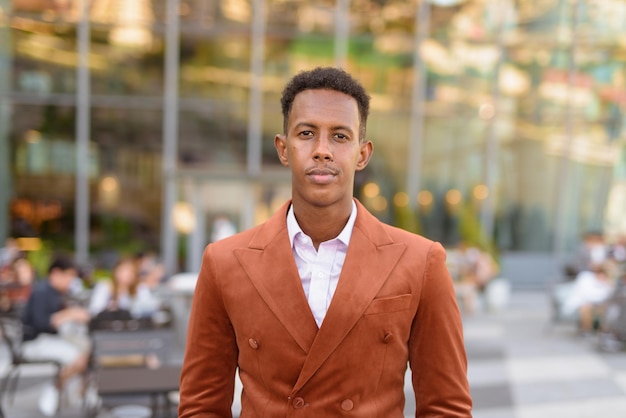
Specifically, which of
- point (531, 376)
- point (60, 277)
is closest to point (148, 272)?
point (60, 277)

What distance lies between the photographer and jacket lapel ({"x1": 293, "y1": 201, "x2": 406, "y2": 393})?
5.07 ft

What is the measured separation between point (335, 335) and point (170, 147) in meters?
13.2

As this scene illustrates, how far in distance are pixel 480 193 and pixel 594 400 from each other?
8868mm

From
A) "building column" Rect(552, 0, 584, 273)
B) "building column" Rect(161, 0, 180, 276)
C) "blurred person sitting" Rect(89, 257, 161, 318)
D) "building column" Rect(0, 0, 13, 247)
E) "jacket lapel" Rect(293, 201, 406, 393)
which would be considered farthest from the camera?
"building column" Rect(552, 0, 584, 273)

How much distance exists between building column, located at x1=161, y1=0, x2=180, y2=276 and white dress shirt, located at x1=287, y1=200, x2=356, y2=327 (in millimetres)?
12771

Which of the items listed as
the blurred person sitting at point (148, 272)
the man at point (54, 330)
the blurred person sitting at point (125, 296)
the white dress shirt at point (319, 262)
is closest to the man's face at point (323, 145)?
the white dress shirt at point (319, 262)

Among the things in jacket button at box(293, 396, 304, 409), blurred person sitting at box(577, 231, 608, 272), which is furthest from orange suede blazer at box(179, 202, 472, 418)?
blurred person sitting at box(577, 231, 608, 272)

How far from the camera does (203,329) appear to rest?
1.67 metres

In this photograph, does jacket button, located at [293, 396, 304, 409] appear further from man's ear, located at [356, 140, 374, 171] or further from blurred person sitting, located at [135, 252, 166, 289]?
blurred person sitting, located at [135, 252, 166, 289]

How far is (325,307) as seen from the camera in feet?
5.33

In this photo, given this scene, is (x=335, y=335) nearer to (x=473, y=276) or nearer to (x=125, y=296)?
(x=125, y=296)

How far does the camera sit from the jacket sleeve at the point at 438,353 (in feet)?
5.24

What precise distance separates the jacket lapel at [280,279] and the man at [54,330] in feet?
17.7

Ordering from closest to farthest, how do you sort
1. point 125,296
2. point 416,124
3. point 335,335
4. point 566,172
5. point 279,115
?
point 335,335, point 125,296, point 279,115, point 416,124, point 566,172
